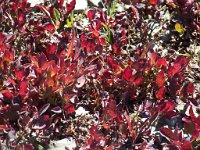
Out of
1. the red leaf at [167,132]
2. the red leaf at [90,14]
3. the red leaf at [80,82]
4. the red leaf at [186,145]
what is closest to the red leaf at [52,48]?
the red leaf at [80,82]

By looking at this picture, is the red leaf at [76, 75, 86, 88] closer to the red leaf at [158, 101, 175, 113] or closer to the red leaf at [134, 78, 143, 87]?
the red leaf at [134, 78, 143, 87]

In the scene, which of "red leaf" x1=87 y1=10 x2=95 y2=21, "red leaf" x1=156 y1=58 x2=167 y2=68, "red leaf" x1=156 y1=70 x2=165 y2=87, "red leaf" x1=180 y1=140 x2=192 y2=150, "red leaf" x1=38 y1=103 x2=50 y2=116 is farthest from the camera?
"red leaf" x1=87 y1=10 x2=95 y2=21

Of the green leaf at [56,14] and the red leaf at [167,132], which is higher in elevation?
the green leaf at [56,14]

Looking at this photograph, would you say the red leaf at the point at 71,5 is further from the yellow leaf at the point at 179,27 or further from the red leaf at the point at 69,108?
the red leaf at the point at 69,108

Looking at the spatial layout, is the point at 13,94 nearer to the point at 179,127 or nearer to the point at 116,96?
the point at 116,96

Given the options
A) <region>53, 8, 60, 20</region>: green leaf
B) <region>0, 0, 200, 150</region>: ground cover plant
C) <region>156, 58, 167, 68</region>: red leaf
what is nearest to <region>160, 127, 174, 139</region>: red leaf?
<region>0, 0, 200, 150</region>: ground cover plant

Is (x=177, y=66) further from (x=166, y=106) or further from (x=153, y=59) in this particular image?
(x=166, y=106)

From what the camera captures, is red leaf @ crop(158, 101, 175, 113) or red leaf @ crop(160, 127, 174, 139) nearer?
red leaf @ crop(160, 127, 174, 139)

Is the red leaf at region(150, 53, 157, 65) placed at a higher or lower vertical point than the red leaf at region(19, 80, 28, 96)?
higher
